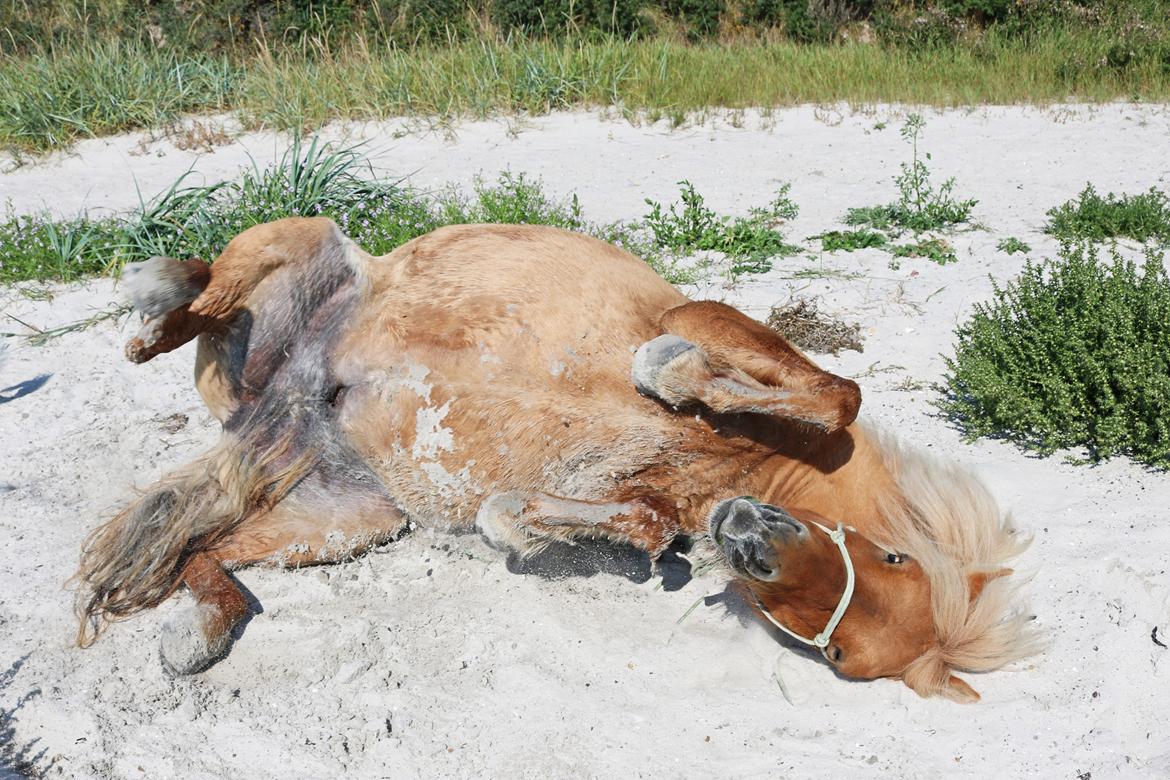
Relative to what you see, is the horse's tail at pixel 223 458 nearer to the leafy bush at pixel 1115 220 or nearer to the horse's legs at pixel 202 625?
the horse's legs at pixel 202 625

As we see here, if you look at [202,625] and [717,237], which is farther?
[717,237]

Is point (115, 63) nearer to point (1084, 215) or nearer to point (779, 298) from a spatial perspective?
point (779, 298)

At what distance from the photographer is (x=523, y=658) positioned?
10.8 ft

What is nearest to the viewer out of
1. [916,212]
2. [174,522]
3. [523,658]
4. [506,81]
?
[523,658]

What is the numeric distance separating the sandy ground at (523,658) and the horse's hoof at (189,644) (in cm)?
6

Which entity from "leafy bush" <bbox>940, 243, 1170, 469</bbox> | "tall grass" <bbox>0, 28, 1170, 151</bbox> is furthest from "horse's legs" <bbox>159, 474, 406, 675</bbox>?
"tall grass" <bbox>0, 28, 1170, 151</bbox>

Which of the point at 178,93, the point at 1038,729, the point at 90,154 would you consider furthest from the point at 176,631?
the point at 178,93

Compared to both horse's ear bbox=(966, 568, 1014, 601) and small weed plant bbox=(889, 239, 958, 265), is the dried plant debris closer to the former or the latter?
small weed plant bbox=(889, 239, 958, 265)

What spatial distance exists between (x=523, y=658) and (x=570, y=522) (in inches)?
23.1

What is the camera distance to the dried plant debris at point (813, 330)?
4973mm

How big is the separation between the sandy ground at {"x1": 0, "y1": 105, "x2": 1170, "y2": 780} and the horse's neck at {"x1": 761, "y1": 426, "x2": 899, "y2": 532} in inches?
18.5

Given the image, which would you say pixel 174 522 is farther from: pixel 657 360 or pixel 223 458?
pixel 657 360

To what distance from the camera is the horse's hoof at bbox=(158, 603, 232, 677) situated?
10.4 feet

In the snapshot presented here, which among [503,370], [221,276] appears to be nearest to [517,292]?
[503,370]
